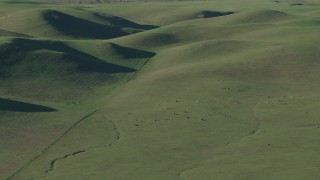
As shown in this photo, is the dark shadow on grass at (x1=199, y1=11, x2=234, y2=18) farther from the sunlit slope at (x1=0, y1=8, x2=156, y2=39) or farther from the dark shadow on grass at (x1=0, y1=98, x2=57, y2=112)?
the dark shadow on grass at (x1=0, y1=98, x2=57, y2=112)

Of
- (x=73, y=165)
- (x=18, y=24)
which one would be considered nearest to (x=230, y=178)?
(x=73, y=165)

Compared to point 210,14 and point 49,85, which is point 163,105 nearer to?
point 49,85

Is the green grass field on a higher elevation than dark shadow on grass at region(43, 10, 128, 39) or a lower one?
higher

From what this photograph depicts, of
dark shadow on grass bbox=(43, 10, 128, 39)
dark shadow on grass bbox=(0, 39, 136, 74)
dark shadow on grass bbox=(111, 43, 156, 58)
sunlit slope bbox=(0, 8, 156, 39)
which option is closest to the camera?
dark shadow on grass bbox=(0, 39, 136, 74)

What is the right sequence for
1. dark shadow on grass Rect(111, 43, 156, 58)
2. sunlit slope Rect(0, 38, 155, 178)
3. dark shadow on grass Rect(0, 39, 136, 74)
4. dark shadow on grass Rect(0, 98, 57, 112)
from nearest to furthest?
sunlit slope Rect(0, 38, 155, 178) → dark shadow on grass Rect(0, 98, 57, 112) → dark shadow on grass Rect(0, 39, 136, 74) → dark shadow on grass Rect(111, 43, 156, 58)

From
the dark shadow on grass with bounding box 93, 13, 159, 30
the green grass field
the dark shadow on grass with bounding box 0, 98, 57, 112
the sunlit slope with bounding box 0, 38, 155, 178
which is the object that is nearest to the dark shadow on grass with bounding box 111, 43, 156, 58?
the sunlit slope with bounding box 0, 38, 155, 178

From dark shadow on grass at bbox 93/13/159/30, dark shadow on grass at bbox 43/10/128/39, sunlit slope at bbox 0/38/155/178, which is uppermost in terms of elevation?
sunlit slope at bbox 0/38/155/178

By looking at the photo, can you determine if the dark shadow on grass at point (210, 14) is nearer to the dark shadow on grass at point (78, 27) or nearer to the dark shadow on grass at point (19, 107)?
the dark shadow on grass at point (78, 27)
